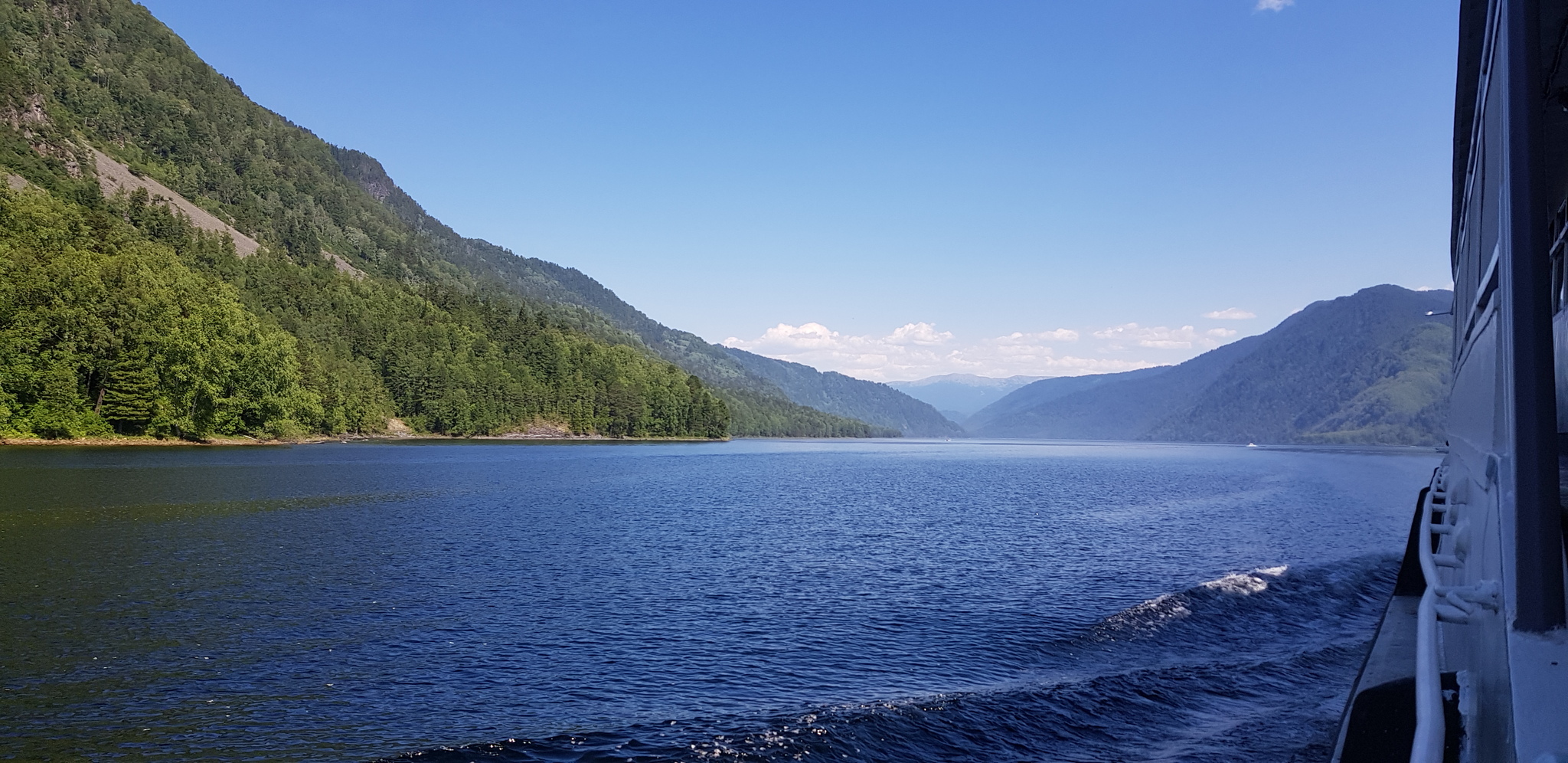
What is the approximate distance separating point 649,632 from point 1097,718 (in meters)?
11.3

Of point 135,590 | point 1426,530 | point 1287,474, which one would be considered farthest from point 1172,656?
point 1287,474

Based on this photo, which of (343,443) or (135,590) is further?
(343,443)

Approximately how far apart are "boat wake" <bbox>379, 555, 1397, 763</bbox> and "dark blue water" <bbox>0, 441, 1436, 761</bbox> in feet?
0.28

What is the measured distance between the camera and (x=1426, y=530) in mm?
7645

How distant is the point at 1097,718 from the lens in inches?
669

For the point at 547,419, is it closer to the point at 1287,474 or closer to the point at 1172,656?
the point at 1287,474

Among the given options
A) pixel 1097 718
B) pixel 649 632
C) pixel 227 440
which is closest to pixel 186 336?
pixel 227 440

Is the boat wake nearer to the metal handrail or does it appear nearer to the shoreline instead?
the metal handrail

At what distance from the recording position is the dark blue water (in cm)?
1506

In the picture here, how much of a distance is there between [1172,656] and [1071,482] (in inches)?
2916

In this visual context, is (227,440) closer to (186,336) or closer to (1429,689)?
(186,336)

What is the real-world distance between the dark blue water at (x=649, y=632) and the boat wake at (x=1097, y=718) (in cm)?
8

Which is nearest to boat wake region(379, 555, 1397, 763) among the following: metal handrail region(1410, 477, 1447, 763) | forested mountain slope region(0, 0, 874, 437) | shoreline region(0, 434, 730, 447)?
metal handrail region(1410, 477, 1447, 763)

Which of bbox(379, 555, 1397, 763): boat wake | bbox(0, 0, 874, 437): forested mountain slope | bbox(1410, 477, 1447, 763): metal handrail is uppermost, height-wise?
bbox(0, 0, 874, 437): forested mountain slope
